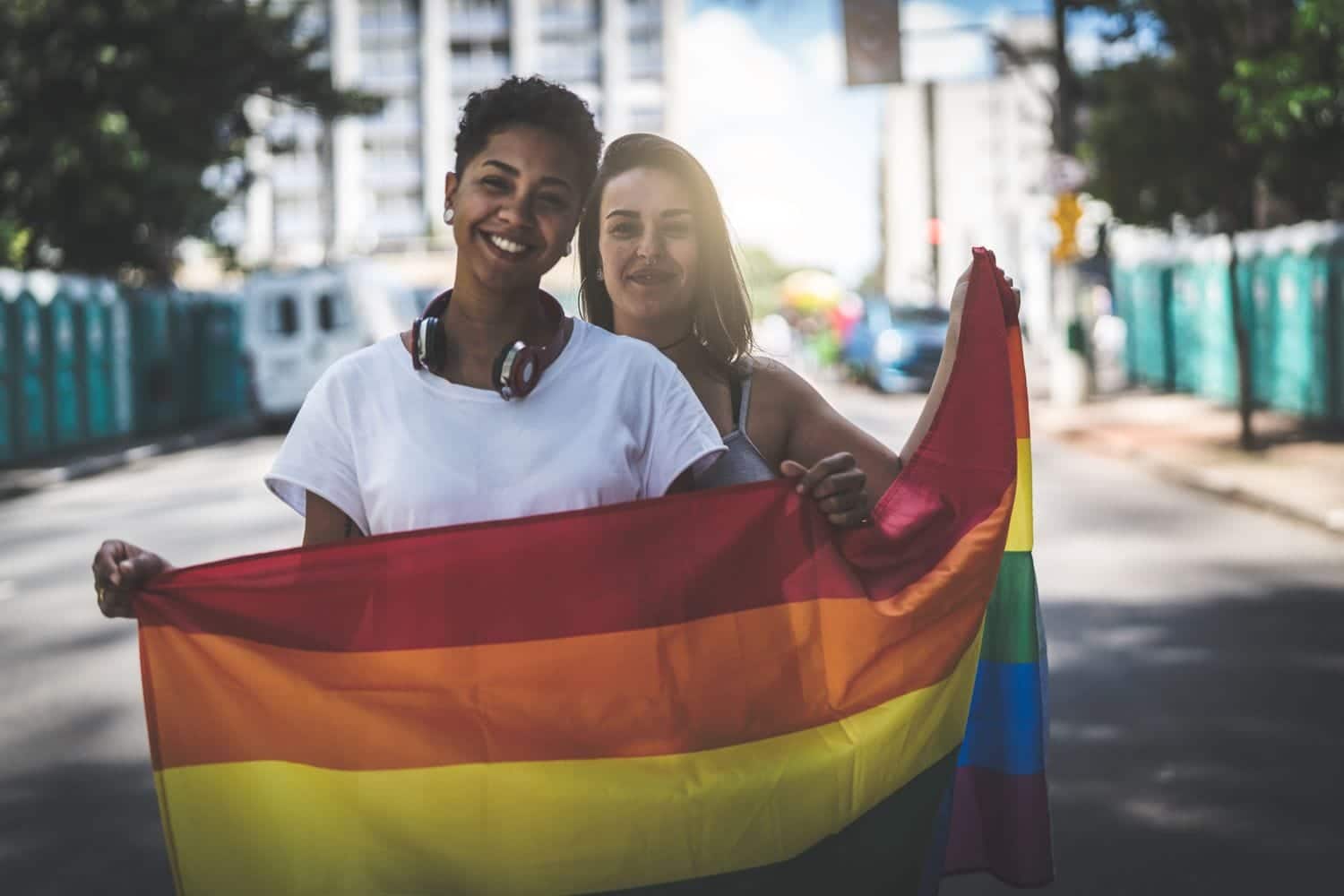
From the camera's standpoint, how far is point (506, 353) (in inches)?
115

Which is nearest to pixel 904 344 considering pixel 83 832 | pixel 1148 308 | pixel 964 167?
pixel 1148 308

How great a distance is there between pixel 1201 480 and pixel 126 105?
1876 centimetres

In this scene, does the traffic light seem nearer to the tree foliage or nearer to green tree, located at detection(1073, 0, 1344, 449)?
green tree, located at detection(1073, 0, 1344, 449)

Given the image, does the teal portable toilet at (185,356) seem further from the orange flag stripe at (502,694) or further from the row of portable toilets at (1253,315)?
the orange flag stripe at (502,694)

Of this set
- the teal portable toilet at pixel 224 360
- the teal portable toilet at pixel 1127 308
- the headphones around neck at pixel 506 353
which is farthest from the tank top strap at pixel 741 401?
the teal portable toilet at pixel 224 360

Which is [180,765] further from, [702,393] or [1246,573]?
[1246,573]

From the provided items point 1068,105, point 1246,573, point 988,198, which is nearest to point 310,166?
point 988,198

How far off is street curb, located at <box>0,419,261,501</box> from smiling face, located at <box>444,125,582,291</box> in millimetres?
17711

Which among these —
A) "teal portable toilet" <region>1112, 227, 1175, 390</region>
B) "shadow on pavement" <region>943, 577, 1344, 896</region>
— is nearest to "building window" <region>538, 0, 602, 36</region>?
"teal portable toilet" <region>1112, 227, 1175, 390</region>

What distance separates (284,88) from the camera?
3148cm

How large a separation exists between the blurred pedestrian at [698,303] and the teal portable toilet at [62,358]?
2198 cm

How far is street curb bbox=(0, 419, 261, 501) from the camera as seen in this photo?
20.5m

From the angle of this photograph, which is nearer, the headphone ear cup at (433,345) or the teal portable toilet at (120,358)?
the headphone ear cup at (433,345)

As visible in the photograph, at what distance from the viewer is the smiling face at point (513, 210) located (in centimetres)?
305
